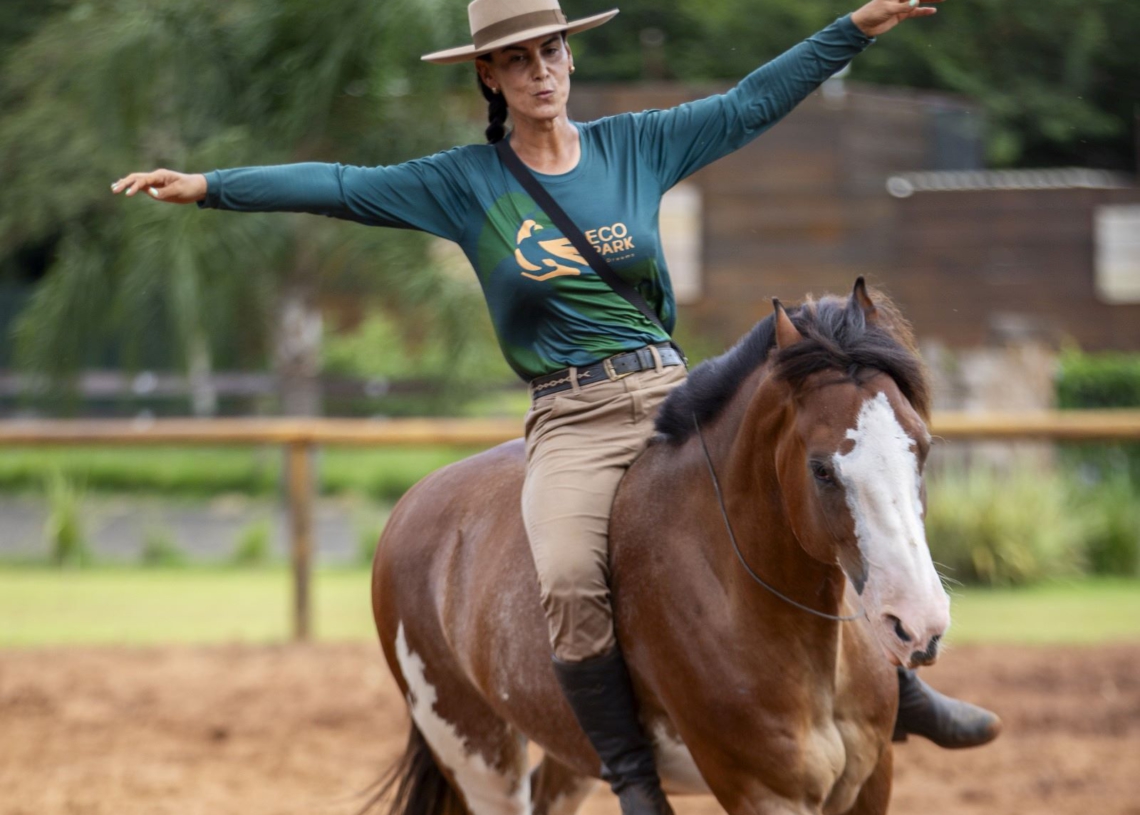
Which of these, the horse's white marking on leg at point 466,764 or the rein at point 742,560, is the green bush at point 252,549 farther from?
the rein at point 742,560

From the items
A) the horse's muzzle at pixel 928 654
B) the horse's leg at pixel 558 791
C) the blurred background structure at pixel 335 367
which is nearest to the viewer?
the horse's muzzle at pixel 928 654

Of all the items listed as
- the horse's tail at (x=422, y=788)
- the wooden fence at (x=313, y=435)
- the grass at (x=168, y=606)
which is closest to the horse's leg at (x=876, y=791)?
the horse's tail at (x=422, y=788)

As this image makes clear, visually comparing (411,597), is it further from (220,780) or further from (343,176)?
(220,780)

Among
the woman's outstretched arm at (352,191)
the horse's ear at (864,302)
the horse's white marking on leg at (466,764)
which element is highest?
the woman's outstretched arm at (352,191)

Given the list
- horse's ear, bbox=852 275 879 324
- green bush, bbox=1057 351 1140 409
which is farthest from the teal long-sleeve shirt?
green bush, bbox=1057 351 1140 409

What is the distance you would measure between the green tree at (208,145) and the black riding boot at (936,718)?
7.99 m

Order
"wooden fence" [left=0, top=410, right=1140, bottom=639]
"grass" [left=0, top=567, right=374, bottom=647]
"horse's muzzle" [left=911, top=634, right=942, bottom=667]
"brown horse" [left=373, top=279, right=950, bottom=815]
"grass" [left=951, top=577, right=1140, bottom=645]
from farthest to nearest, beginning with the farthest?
1. "grass" [left=0, top=567, right=374, bottom=647]
2. "grass" [left=951, top=577, right=1140, bottom=645]
3. "wooden fence" [left=0, top=410, right=1140, bottom=639]
4. "brown horse" [left=373, top=279, right=950, bottom=815]
5. "horse's muzzle" [left=911, top=634, right=942, bottom=667]

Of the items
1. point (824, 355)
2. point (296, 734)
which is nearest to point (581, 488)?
point (824, 355)

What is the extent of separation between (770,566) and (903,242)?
13.5 m

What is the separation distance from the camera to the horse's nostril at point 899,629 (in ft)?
7.72

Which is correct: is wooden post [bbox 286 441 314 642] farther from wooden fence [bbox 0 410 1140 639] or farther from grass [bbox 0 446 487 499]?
grass [bbox 0 446 487 499]

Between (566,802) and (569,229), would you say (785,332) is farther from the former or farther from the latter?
(566,802)

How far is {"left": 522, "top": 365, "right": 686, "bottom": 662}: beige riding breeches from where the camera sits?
124 inches

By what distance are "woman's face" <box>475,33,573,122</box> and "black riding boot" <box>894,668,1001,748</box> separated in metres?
1.72
